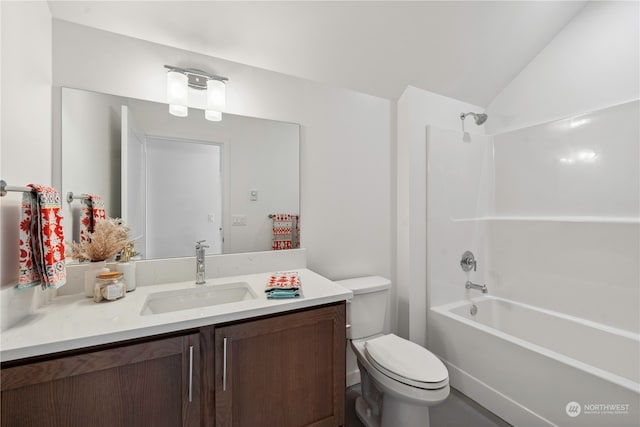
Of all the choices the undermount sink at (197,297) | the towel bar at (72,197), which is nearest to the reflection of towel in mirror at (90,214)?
the towel bar at (72,197)

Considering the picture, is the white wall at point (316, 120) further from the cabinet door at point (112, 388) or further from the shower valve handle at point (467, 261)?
the cabinet door at point (112, 388)

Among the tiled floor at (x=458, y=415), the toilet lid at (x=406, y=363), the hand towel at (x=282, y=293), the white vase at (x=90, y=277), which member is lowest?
the tiled floor at (x=458, y=415)

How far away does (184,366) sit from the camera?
38.5 inches

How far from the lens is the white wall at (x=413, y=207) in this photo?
6.80 feet

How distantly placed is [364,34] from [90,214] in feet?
6.11

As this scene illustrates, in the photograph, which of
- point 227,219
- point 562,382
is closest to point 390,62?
point 227,219

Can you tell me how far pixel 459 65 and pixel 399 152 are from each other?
0.81 metres

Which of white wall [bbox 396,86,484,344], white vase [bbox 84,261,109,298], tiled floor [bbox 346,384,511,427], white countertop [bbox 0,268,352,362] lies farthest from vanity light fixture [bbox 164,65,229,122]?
tiled floor [bbox 346,384,511,427]

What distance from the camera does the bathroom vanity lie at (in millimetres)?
821

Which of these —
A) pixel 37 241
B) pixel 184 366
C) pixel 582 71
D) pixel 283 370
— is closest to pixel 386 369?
pixel 283 370

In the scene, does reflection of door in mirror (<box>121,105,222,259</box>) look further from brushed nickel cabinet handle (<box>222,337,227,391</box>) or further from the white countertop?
brushed nickel cabinet handle (<box>222,337,227,391</box>)

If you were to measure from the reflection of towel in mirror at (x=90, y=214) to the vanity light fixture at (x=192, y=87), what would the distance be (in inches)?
23.4

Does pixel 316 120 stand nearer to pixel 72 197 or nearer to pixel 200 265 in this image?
pixel 200 265

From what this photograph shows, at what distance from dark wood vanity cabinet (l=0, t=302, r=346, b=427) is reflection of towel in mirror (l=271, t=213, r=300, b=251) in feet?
2.10
